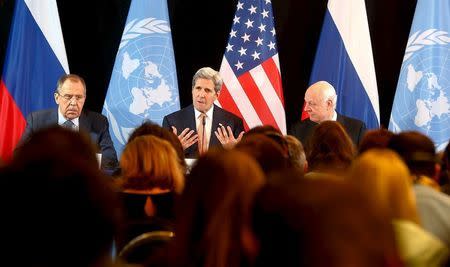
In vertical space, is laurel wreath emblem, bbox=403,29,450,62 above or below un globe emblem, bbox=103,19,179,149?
above

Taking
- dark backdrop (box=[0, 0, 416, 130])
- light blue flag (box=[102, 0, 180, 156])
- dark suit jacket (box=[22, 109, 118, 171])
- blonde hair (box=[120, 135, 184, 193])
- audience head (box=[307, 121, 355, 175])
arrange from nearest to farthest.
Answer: blonde hair (box=[120, 135, 184, 193]), audience head (box=[307, 121, 355, 175]), dark suit jacket (box=[22, 109, 118, 171]), light blue flag (box=[102, 0, 180, 156]), dark backdrop (box=[0, 0, 416, 130])

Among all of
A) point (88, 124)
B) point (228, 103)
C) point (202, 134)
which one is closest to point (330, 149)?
point (202, 134)

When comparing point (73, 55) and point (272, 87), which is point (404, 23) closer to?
point (272, 87)

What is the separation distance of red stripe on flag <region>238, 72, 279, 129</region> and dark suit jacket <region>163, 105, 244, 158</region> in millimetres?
594

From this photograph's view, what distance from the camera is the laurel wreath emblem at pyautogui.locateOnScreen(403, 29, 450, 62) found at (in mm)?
7070

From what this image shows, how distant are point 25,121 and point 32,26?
2.95ft

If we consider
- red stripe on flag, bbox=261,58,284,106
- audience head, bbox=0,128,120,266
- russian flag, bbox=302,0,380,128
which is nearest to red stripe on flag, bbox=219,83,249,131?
red stripe on flag, bbox=261,58,284,106

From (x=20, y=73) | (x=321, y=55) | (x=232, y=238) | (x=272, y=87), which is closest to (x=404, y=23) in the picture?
(x=321, y=55)

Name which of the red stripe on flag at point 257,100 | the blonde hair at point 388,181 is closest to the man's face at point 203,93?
the red stripe on flag at point 257,100

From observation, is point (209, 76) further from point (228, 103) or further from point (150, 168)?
point (150, 168)

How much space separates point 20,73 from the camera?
686 cm

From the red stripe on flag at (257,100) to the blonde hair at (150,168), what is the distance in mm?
3876

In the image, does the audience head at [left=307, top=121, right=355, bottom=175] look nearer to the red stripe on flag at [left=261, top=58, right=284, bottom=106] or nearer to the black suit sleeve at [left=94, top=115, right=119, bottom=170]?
the black suit sleeve at [left=94, top=115, right=119, bottom=170]

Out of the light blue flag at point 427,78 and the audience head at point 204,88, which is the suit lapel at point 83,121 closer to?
the audience head at point 204,88
